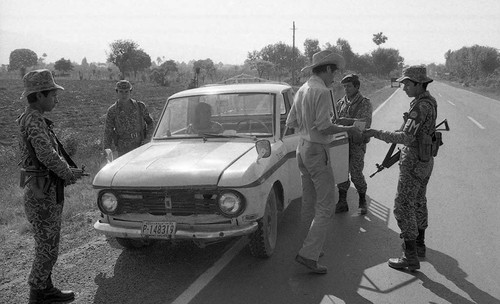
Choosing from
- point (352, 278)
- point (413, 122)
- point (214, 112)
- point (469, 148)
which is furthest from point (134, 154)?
point (469, 148)

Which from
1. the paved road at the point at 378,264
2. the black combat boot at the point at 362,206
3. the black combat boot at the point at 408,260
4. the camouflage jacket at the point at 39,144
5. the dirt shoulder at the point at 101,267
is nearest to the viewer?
the camouflage jacket at the point at 39,144

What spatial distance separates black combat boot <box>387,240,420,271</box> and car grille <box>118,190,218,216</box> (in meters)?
1.86

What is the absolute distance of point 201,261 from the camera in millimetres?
4496

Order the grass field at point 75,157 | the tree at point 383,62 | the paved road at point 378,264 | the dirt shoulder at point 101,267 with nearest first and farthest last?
the paved road at point 378,264 < the dirt shoulder at point 101,267 < the grass field at point 75,157 < the tree at point 383,62

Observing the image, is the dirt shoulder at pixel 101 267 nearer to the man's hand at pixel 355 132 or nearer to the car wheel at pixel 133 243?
the car wheel at pixel 133 243

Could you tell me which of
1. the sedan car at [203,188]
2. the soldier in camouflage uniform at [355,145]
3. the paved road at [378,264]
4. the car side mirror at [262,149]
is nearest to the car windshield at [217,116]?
the sedan car at [203,188]

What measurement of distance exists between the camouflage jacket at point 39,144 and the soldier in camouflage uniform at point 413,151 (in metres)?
2.84

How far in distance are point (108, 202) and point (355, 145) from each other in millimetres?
Answer: 3461

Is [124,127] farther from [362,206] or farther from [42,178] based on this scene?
[362,206]

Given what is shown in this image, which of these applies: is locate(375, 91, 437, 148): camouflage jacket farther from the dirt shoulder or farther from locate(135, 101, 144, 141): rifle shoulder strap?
locate(135, 101, 144, 141): rifle shoulder strap

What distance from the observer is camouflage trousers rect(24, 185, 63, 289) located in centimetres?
362

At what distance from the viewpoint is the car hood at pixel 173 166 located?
3992 mm

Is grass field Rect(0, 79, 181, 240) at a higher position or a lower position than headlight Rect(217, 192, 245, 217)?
lower

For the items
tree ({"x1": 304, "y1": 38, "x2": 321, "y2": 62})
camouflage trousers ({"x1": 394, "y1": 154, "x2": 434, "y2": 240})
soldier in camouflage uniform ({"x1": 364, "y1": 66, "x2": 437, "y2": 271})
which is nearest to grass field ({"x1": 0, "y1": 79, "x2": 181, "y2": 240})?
soldier in camouflage uniform ({"x1": 364, "y1": 66, "x2": 437, "y2": 271})
